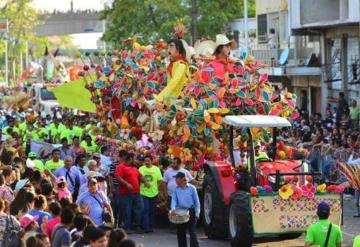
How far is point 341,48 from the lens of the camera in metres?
38.9

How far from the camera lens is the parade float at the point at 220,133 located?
56.7ft

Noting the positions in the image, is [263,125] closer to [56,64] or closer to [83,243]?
[83,243]

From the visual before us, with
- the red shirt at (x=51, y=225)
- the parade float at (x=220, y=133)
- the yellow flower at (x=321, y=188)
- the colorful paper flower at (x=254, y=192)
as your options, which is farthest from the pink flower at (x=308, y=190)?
the red shirt at (x=51, y=225)

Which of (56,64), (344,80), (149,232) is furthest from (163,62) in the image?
(56,64)

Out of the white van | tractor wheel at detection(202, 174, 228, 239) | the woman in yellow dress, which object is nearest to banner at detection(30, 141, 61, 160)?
the woman in yellow dress

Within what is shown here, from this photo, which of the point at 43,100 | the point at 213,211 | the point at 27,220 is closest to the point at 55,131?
the point at 213,211

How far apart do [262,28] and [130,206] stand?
32133 millimetres

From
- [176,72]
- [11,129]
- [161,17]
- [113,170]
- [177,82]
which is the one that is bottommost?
[11,129]

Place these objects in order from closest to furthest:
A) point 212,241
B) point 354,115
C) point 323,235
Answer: point 323,235
point 212,241
point 354,115

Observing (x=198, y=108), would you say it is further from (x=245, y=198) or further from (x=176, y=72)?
(x=245, y=198)

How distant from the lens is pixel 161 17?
5138 cm

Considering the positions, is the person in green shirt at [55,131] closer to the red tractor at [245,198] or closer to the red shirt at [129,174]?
the red shirt at [129,174]

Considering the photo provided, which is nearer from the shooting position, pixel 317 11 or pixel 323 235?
pixel 323 235

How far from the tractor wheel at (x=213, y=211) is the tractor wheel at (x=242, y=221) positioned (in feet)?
2.82
